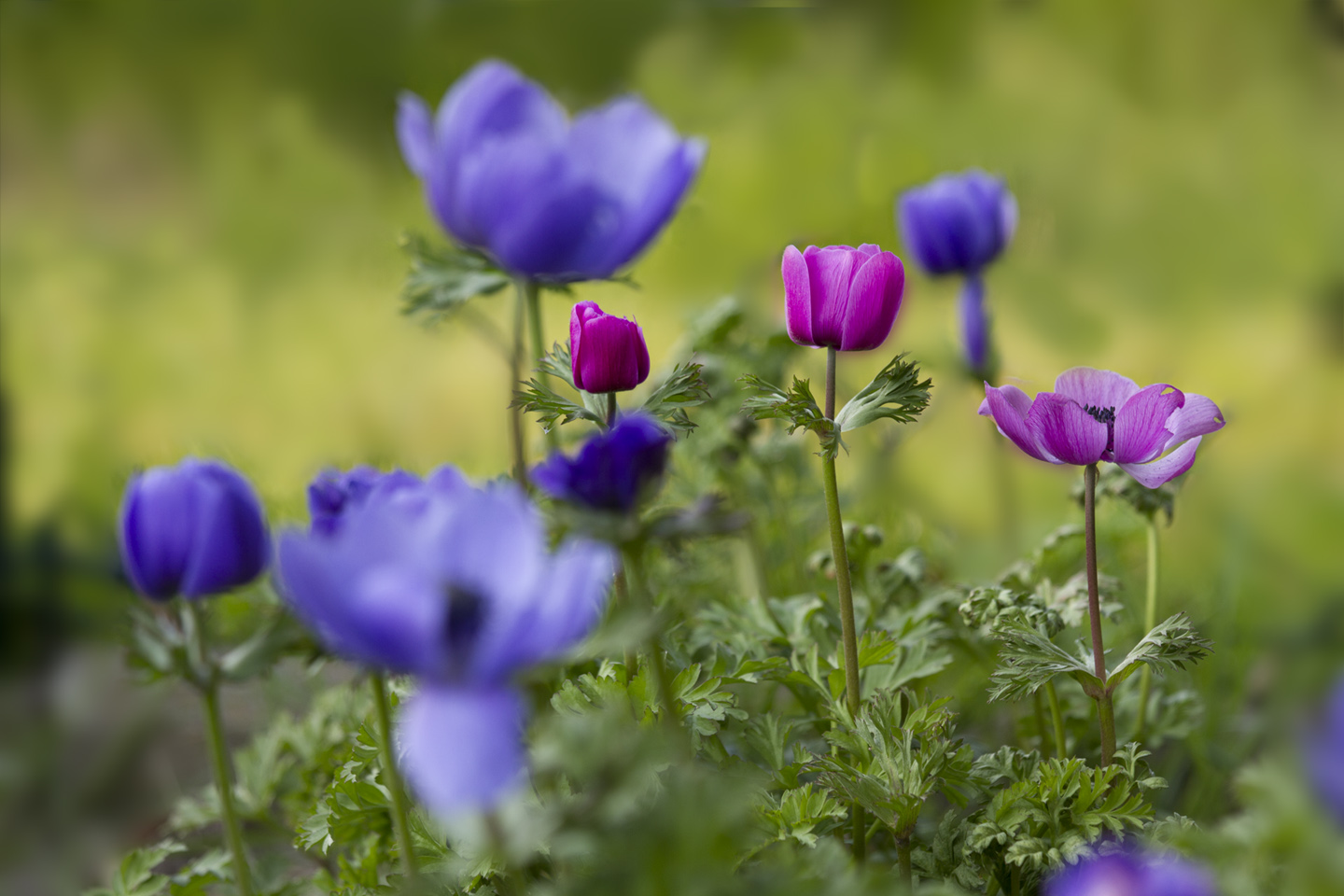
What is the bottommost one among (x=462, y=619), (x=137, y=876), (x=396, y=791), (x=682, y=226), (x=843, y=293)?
(x=137, y=876)

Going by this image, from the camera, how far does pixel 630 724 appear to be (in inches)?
20.3

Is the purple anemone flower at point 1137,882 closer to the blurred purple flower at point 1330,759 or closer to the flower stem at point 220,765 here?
the blurred purple flower at point 1330,759

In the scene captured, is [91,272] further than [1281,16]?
Yes

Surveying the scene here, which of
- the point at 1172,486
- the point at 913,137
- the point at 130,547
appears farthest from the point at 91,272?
the point at 1172,486

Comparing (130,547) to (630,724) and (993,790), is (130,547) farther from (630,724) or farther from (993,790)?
(993,790)

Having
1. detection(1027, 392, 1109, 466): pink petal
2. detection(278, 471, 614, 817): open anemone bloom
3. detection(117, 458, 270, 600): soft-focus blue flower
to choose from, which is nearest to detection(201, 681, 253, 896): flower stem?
detection(117, 458, 270, 600): soft-focus blue flower

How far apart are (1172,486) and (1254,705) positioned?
26.5 inches

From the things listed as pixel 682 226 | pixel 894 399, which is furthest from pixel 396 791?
pixel 682 226

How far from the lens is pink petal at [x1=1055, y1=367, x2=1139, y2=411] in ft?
1.74

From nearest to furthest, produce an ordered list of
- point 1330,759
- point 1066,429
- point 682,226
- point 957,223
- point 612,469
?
point 1330,759 < point 612,469 < point 1066,429 < point 957,223 < point 682,226

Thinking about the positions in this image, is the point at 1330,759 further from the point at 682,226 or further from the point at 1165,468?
the point at 682,226

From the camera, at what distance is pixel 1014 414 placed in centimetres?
51

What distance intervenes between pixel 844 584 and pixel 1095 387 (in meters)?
0.16

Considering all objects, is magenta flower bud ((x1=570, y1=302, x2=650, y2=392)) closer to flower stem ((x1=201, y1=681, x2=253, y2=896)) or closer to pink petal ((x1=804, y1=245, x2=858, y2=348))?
pink petal ((x1=804, y1=245, x2=858, y2=348))
